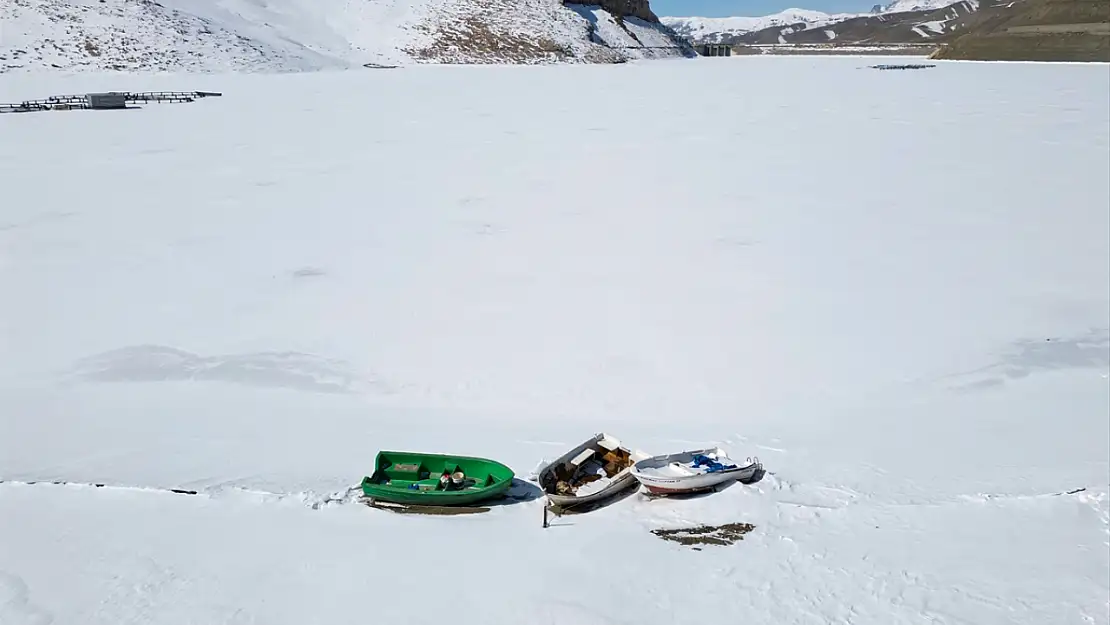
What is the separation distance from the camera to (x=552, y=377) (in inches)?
486

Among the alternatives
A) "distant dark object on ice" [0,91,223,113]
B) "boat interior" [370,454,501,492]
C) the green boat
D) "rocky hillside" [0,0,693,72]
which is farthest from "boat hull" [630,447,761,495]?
"rocky hillside" [0,0,693,72]

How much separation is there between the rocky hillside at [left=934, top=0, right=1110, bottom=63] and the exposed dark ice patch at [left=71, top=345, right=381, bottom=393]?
222 ft

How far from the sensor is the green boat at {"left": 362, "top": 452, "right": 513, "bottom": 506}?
9461mm

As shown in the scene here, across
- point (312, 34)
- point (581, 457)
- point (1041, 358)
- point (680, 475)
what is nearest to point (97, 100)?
point (312, 34)

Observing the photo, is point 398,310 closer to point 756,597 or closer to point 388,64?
point 756,597

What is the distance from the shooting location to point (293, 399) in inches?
465

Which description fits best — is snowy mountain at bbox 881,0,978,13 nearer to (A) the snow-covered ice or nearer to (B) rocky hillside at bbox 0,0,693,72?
(B) rocky hillside at bbox 0,0,693,72

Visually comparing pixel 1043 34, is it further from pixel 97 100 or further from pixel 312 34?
pixel 97 100

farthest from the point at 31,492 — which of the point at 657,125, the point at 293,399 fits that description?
the point at 657,125

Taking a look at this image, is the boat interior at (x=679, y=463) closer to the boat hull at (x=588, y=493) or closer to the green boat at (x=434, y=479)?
the boat hull at (x=588, y=493)

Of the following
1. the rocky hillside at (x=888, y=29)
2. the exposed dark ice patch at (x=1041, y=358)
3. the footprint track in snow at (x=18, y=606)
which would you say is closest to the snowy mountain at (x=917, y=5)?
the rocky hillside at (x=888, y=29)

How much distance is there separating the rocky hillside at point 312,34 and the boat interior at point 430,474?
4963cm

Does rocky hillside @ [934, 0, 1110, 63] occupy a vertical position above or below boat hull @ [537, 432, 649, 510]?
above

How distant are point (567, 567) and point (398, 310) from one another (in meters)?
7.38
